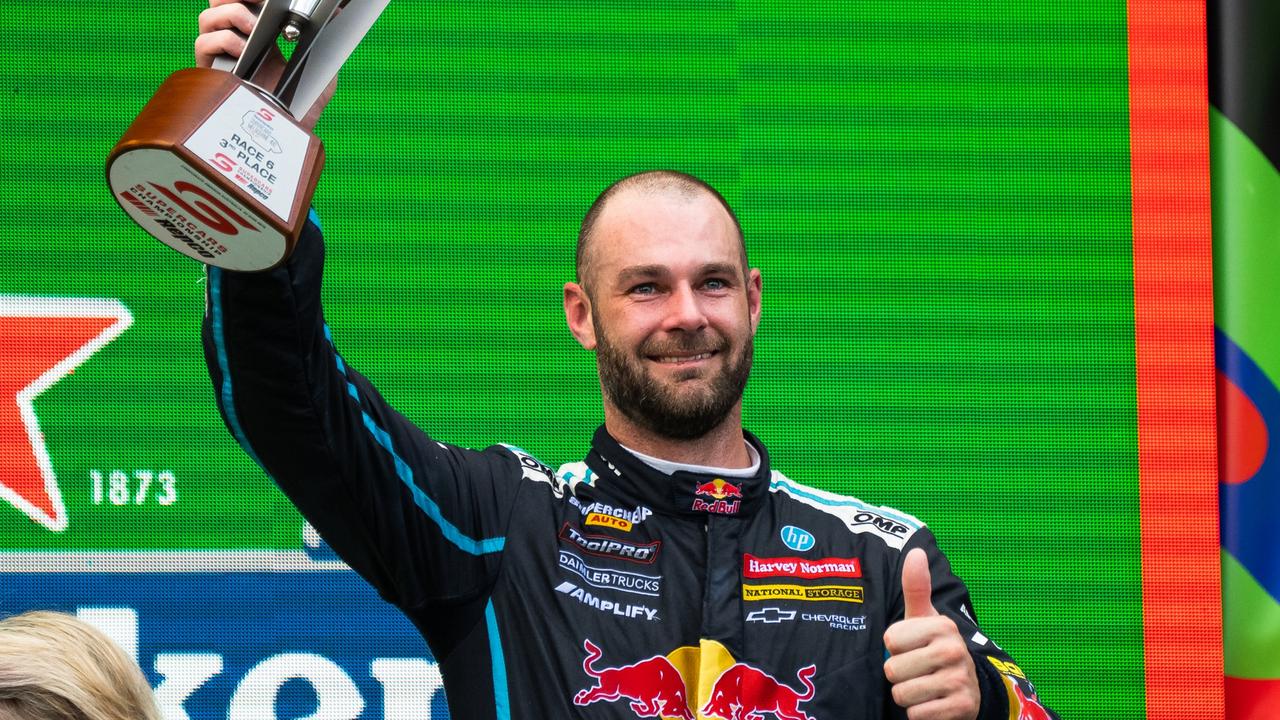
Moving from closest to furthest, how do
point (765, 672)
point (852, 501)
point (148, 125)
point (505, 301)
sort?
point (148, 125)
point (765, 672)
point (852, 501)
point (505, 301)

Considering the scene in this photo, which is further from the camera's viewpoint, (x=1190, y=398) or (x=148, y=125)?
(x=1190, y=398)

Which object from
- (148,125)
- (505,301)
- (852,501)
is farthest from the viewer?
(505,301)

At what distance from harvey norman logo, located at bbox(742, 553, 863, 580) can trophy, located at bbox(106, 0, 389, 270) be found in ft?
2.06

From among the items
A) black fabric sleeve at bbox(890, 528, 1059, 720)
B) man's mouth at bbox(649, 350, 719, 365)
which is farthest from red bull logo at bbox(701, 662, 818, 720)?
man's mouth at bbox(649, 350, 719, 365)

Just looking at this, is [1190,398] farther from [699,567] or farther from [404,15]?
[404,15]

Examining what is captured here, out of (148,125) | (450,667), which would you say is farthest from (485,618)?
(148,125)

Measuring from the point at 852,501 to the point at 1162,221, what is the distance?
3.15 feet

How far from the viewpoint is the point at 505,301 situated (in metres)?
2.27

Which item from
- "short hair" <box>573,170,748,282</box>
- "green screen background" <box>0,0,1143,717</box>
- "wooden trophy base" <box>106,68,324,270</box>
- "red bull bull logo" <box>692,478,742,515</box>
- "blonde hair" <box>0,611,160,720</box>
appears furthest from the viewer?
"green screen background" <box>0,0,1143,717</box>

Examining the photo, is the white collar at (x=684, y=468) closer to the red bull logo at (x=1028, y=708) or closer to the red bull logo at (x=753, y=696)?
the red bull logo at (x=753, y=696)

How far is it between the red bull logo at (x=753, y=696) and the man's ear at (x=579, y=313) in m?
0.45

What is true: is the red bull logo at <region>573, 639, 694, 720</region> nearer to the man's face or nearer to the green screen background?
the man's face

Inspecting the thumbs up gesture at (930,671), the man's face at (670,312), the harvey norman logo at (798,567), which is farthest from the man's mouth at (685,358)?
the thumbs up gesture at (930,671)

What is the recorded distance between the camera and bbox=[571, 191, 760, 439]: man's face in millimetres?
1596
